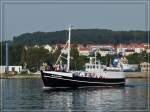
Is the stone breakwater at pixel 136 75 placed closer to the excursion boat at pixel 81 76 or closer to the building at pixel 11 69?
the building at pixel 11 69

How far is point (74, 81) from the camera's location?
91500 mm

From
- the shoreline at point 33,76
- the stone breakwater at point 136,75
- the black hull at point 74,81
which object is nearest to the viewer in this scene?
the black hull at point 74,81

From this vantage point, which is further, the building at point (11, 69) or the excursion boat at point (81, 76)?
the building at point (11, 69)

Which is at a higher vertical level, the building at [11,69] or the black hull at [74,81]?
the building at [11,69]

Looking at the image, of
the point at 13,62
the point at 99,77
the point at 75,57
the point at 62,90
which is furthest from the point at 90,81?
the point at 13,62

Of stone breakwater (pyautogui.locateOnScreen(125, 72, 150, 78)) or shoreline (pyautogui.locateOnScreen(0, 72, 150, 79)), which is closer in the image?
shoreline (pyautogui.locateOnScreen(0, 72, 150, 79))

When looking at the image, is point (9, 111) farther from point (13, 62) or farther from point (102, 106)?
point (13, 62)

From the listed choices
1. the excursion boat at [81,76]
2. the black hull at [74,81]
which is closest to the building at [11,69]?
the excursion boat at [81,76]

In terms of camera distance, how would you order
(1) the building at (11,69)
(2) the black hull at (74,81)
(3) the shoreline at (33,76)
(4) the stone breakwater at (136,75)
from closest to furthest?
→ (2) the black hull at (74,81) < (3) the shoreline at (33,76) < (4) the stone breakwater at (136,75) < (1) the building at (11,69)

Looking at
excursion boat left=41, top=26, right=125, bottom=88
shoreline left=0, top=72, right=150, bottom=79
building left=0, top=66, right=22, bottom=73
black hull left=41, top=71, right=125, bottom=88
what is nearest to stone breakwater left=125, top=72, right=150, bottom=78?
shoreline left=0, top=72, right=150, bottom=79

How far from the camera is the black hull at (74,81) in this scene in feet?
292

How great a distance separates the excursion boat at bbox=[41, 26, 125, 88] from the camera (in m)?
89.1

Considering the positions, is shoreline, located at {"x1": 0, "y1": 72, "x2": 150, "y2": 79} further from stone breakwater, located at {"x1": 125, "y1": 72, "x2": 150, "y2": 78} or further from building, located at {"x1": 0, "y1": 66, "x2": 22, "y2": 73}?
building, located at {"x1": 0, "y1": 66, "x2": 22, "y2": 73}

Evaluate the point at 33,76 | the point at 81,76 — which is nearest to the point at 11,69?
the point at 33,76
